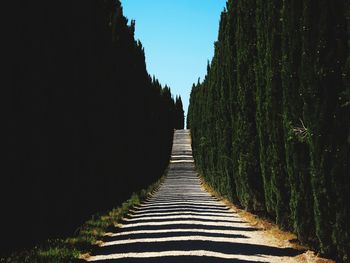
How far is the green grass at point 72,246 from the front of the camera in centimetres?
771

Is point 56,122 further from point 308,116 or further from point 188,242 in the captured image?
point 308,116

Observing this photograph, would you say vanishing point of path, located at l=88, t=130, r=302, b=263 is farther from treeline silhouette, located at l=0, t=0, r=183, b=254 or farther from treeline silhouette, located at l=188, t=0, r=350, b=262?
treeline silhouette, located at l=0, t=0, r=183, b=254

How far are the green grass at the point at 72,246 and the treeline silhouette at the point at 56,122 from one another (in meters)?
0.21

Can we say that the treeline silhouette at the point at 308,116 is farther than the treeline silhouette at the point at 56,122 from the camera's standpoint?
No

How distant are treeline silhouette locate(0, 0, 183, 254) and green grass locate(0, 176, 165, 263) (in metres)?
0.21

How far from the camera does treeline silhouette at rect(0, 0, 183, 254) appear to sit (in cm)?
763

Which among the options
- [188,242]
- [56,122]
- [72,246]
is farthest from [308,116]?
[72,246]

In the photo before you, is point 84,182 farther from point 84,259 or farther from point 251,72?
point 251,72

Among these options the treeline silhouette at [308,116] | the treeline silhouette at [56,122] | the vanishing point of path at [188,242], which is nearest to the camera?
the treeline silhouette at [308,116]

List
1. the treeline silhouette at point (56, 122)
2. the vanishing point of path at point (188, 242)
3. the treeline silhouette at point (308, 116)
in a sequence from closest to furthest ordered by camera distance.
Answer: the treeline silhouette at point (308, 116) < the treeline silhouette at point (56, 122) < the vanishing point of path at point (188, 242)

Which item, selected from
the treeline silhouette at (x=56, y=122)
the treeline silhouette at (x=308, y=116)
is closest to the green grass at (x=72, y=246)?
the treeline silhouette at (x=56, y=122)

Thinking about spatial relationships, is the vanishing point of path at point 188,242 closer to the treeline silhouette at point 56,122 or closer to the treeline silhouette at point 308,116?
the treeline silhouette at point 308,116

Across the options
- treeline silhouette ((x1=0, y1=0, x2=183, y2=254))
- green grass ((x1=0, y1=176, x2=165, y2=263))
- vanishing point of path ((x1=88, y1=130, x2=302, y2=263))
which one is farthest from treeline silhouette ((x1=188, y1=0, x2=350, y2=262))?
treeline silhouette ((x1=0, y1=0, x2=183, y2=254))

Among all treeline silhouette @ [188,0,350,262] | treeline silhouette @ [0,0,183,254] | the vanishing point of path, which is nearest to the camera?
treeline silhouette @ [188,0,350,262]
